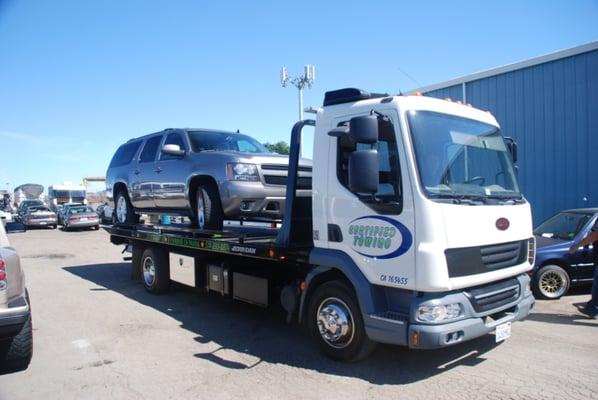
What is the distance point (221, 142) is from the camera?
7.44 meters

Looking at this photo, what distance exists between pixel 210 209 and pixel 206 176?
50 cm

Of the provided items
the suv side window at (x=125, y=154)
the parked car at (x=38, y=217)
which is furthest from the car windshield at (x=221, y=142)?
the parked car at (x=38, y=217)

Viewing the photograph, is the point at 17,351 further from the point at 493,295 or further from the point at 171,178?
the point at 493,295

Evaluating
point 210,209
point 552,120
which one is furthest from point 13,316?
point 552,120

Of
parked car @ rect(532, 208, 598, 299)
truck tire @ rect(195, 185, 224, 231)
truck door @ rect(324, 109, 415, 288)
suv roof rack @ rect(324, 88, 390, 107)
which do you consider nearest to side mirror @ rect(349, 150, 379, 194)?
truck door @ rect(324, 109, 415, 288)

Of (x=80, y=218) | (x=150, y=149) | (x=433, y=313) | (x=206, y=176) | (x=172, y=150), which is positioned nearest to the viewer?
(x=433, y=313)

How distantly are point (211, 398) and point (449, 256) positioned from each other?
2.43 meters

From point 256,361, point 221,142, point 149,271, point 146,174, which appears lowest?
point 256,361

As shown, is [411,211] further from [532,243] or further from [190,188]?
[190,188]

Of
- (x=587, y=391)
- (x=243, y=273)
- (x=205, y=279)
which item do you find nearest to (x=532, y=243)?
(x=587, y=391)

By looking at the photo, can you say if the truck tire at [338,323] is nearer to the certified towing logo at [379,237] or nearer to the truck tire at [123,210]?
the certified towing logo at [379,237]

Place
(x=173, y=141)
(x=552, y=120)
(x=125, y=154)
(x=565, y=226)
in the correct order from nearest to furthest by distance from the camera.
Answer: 1. (x=173, y=141)
2. (x=565, y=226)
3. (x=125, y=154)
4. (x=552, y=120)

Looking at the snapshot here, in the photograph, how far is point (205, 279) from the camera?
7102 mm

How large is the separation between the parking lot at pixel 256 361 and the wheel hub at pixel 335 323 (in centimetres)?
26
